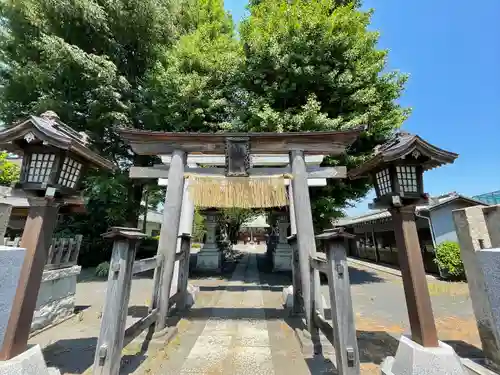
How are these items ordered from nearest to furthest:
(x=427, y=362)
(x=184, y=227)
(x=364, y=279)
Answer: (x=427, y=362)
(x=184, y=227)
(x=364, y=279)

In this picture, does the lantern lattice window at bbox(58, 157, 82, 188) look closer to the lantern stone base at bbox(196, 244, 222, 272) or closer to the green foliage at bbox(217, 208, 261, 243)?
the green foliage at bbox(217, 208, 261, 243)

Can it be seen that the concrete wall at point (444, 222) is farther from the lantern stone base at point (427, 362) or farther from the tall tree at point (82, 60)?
the tall tree at point (82, 60)

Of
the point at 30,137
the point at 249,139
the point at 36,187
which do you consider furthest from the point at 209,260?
the point at 30,137

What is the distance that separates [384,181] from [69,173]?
4150 mm

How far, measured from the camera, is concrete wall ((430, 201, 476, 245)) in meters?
10.9

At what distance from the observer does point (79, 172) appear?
10.8 ft

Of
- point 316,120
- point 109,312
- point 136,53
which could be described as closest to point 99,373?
point 109,312

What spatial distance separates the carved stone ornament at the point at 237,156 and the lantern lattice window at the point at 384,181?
234 cm

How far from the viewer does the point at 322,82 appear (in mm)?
8094

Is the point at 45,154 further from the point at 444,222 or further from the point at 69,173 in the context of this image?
the point at 444,222

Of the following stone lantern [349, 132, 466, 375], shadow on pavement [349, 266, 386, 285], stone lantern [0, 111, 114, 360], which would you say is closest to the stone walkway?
stone lantern [349, 132, 466, 375]

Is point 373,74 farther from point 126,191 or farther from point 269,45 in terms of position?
point 126,191

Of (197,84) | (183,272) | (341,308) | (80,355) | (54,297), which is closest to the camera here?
(341,308)

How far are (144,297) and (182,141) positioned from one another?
516 centimetres
